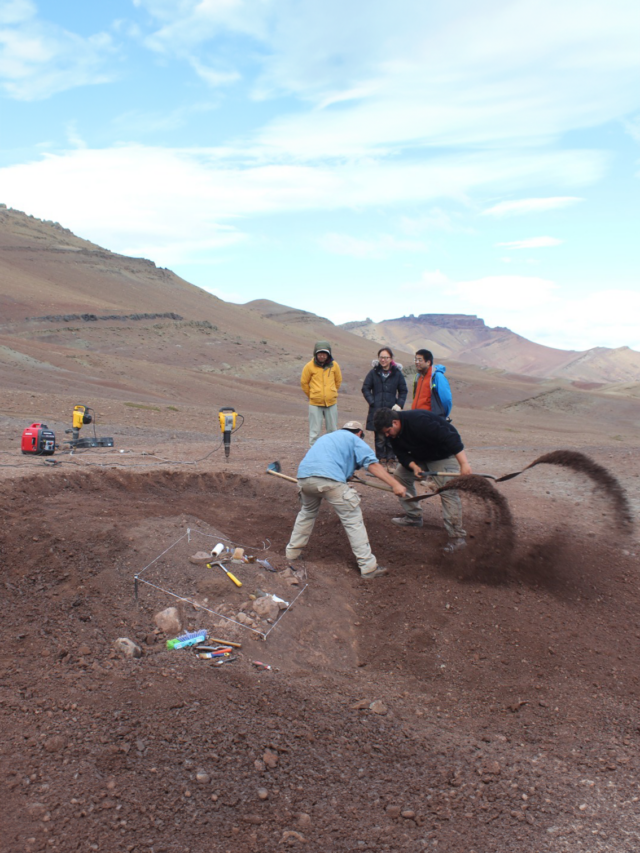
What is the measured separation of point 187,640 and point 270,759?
1.36 m

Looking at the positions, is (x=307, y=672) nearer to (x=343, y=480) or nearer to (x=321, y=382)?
(x=343, y=480)

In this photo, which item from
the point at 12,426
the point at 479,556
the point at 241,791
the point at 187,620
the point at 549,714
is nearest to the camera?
the point at 241,791

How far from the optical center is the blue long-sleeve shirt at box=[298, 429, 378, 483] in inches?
228

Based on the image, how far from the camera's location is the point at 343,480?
5.80m

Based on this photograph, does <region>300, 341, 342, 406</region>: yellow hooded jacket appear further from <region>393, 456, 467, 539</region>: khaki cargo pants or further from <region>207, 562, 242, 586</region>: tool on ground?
<region>207, 562, 242, 586</region>: tool on ground

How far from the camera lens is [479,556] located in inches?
250

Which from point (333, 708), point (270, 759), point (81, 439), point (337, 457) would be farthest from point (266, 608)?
point (81, 439)

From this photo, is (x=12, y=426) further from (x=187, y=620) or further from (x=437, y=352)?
(x=437, y=352)

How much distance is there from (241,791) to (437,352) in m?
105

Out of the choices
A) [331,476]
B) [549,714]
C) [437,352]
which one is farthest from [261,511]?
[437,352]

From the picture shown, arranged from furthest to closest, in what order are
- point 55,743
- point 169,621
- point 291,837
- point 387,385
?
point 387,385 < point 169,621 < point 55,743 < point 291,837

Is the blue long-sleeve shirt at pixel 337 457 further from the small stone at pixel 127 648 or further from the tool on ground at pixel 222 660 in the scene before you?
the small stone at pixel 127 648

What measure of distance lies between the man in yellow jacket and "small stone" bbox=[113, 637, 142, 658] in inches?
180

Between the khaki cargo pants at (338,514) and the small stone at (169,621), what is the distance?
5.17ft
